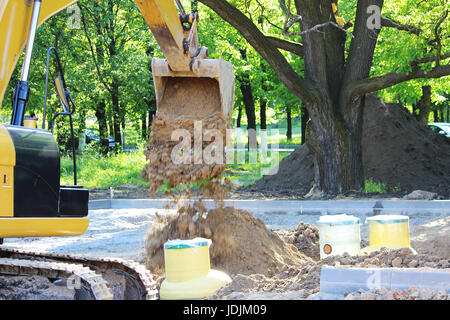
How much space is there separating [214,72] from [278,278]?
7.50 ft

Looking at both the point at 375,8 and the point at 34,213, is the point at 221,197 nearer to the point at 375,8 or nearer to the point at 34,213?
the point at 34,213

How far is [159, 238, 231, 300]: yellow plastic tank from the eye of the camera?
201 inches

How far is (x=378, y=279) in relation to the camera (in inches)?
165

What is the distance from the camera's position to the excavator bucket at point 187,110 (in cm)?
671

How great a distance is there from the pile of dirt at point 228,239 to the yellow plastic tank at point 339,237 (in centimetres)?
79

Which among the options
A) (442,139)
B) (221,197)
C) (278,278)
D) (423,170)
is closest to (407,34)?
(423,170)

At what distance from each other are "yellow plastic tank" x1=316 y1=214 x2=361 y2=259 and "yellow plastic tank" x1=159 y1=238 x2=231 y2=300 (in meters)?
1.66

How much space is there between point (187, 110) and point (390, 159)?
33.3ft

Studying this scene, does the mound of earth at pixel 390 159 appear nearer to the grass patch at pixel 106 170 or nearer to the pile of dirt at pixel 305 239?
the grass patch at pixel 106 170

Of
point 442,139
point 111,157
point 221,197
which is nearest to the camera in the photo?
point 221,197

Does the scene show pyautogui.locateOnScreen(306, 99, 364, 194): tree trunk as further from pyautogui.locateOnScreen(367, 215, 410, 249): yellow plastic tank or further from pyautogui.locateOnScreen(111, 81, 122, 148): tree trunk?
pyautogui.locateOnScreen(111, 81, 122, 148): tree trunk

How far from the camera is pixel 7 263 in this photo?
4.96 metres

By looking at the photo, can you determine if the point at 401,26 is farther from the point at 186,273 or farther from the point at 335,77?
the point at 186,273

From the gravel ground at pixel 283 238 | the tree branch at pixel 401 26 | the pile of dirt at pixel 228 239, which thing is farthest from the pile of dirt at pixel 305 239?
the tree branch at pixel 401 26
